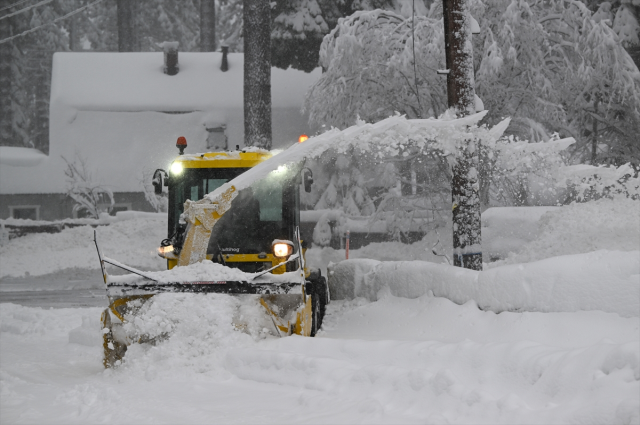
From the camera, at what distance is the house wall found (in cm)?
3009

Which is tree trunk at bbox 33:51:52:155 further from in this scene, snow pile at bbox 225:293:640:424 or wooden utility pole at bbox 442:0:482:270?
snow pile at bbox 225:293:640:424

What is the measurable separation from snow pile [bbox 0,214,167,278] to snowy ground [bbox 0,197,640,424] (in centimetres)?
1254

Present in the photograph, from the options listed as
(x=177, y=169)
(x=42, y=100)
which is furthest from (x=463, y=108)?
(x=42, y=100)

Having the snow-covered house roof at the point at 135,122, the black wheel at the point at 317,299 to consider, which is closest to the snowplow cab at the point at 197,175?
the black wheel at the point at 317,299

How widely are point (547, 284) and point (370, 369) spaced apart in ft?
6.47

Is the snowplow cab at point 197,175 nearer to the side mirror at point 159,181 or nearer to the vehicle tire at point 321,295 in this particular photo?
the side mirror at point 159,181

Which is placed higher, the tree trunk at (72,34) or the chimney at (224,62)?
the tree trunk at (72,34)

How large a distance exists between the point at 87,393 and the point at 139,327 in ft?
3.69

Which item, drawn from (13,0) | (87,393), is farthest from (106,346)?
(13,0)

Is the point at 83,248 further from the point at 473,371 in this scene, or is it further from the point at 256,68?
the point at 473,371

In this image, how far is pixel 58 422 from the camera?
5375 millimetres

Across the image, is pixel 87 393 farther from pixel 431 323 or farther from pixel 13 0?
pixel 13 0

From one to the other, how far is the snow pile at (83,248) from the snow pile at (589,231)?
13.3 meters

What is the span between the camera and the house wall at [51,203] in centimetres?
3009
